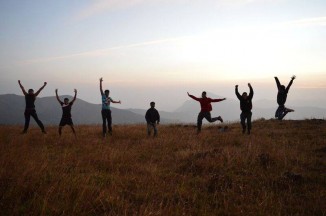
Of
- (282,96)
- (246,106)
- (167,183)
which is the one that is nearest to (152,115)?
(246,106)

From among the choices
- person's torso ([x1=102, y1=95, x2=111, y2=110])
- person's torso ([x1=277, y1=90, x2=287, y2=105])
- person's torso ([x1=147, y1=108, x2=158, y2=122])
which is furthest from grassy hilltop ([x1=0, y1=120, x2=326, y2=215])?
person's torso ([x1=277, y1=90, x2=287, y2=105])

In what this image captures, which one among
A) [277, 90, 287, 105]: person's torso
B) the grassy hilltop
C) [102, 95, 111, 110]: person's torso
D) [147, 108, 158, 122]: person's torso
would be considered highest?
[277, 90, 287, 105]: person's torso

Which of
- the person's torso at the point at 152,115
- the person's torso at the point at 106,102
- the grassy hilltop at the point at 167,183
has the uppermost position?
the person's torso at the point at 106,102

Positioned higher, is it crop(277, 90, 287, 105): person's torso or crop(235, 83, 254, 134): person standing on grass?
crop(277, 90, 287, 105): person's torso

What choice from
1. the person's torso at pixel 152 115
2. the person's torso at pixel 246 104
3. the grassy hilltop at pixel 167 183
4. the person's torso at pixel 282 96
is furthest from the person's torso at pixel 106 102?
the person's torso at pixel 282 96

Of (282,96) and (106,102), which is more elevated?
(282,96)

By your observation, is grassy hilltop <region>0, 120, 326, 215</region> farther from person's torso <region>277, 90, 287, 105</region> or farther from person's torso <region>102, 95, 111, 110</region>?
person's torso <region>277, 90, 287, 105</region>

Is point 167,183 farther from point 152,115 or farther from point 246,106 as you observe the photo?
point 246,106

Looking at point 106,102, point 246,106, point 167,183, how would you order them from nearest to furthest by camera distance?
1. point 167,183
2. point 106,102
3. point 246,106

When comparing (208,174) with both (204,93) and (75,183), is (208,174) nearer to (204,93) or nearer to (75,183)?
(75,183)

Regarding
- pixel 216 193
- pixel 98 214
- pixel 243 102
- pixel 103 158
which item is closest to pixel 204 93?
pixel 243 102

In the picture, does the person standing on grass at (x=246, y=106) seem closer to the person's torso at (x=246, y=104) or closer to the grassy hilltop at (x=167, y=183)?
the person's torso at (x=246, y=104)

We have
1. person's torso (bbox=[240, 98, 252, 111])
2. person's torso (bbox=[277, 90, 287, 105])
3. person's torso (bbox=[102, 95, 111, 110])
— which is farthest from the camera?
person's torso (bbox=[277, 90, 287, 105])

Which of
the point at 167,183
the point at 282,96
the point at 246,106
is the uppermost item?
the point at 282,96
